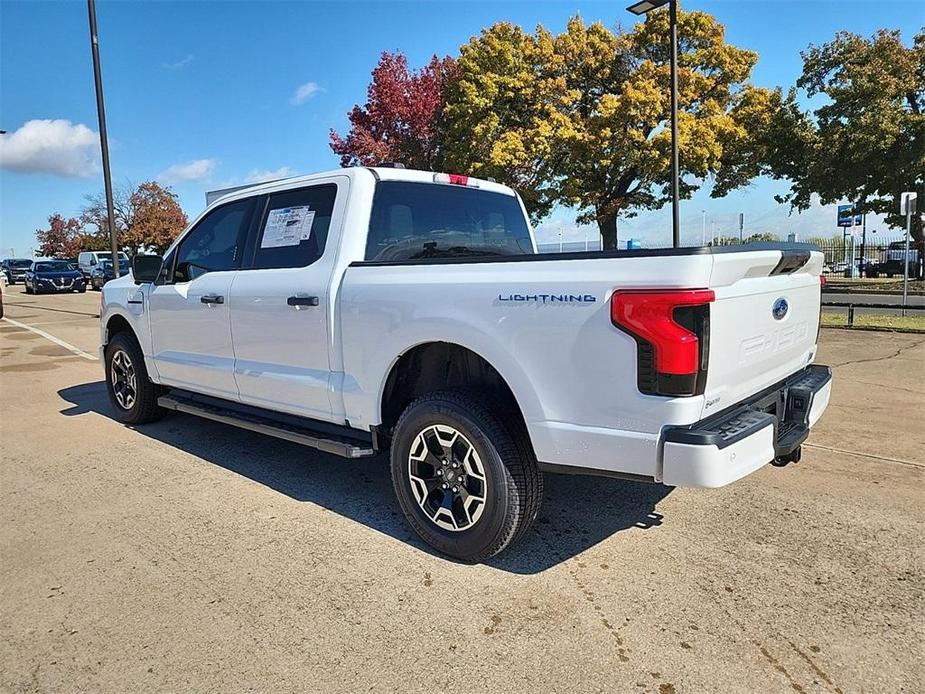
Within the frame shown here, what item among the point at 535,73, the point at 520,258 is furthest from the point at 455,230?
the point at 535,73

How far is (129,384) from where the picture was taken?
597 centimetres

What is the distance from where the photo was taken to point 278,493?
4297mm

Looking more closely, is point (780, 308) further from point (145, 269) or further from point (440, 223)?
point (145, 269)

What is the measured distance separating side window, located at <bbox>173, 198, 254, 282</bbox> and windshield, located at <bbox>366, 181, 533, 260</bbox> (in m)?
1.20

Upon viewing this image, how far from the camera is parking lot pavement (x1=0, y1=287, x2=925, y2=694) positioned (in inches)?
96.9

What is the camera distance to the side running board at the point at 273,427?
12.2 ft

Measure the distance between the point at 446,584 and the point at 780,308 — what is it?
2.07m

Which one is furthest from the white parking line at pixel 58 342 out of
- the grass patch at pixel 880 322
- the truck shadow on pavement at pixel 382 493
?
the grass patch at pixel 880 322

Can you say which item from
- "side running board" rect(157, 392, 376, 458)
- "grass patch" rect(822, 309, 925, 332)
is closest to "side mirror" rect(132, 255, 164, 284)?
"side running board" rect(157, 392, 376, 458)

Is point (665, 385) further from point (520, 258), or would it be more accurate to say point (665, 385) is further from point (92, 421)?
point (92, 421)

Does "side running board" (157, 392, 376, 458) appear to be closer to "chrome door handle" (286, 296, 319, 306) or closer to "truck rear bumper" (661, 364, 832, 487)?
"chrome door handle" (286, 296, 319, 306)

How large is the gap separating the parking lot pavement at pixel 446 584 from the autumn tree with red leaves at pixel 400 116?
19.2 m

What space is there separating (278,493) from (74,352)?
29.2 ft

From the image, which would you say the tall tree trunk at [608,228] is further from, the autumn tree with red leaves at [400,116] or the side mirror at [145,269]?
the side mirror at [145,269]
